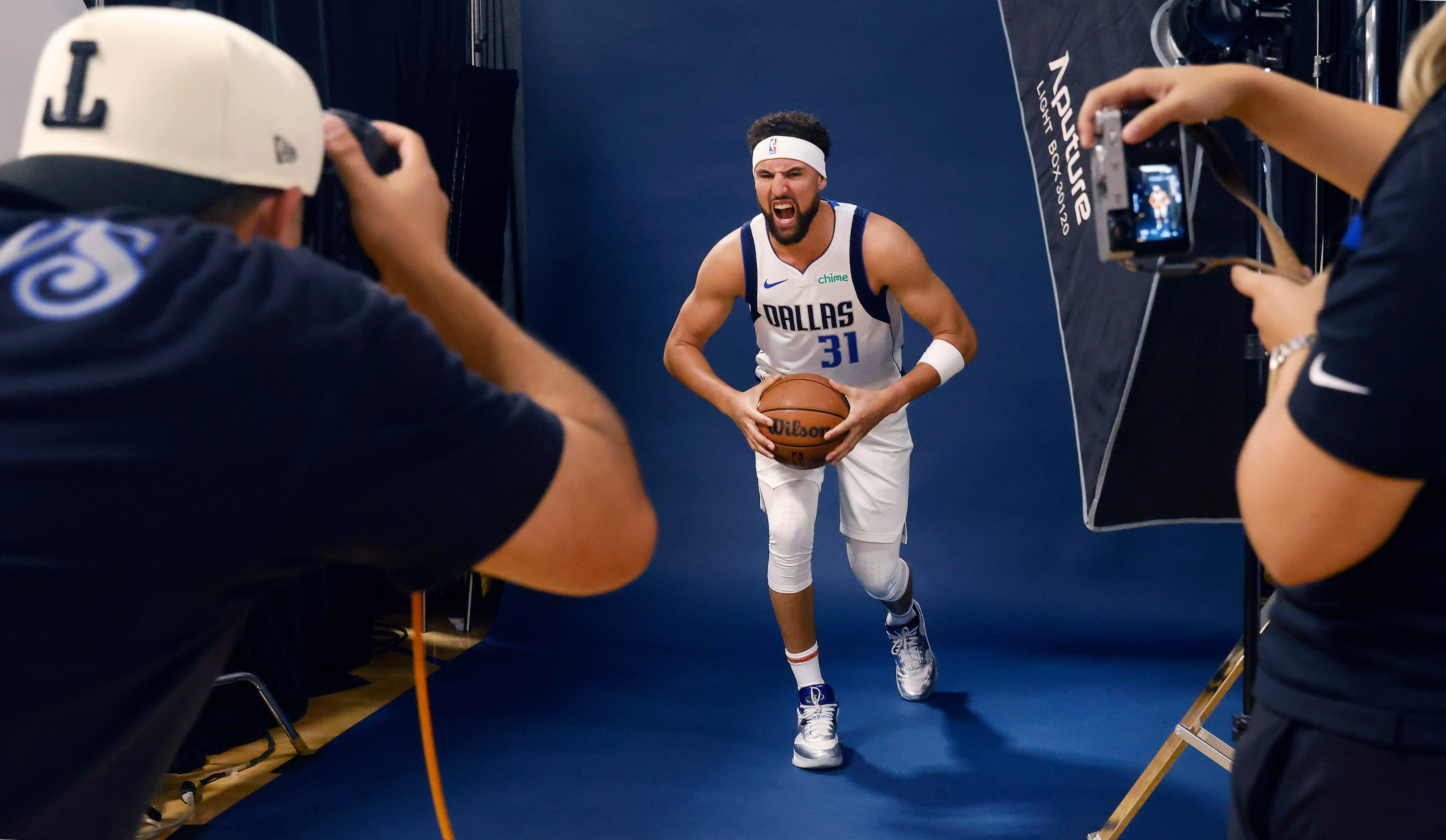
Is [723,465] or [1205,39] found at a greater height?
[1205,39]

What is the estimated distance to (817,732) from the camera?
124 inches

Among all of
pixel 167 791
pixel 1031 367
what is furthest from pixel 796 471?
pixel 167 791

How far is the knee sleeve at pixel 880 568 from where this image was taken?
354cm

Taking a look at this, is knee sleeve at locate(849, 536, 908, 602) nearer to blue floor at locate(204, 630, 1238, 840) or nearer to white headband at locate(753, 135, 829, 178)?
blue floor at locate(204, 630, 1238, 840)

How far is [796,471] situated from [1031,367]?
1.38 metres

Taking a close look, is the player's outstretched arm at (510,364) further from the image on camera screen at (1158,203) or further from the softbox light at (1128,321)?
the softbox light at (1128,321)

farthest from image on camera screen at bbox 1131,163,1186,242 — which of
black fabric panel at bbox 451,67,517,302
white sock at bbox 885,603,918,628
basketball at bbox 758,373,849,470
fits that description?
black fabric panel at bbox 451,67,517,302

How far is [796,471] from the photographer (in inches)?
133

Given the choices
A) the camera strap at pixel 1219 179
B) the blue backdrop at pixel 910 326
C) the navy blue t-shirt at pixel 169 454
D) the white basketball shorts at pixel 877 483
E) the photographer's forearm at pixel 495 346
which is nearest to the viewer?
the navy blue t-shirt at pixel 169 454

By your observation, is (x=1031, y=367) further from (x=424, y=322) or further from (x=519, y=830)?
(x=424, y=322)

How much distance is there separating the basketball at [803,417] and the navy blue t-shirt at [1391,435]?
7.26 ft

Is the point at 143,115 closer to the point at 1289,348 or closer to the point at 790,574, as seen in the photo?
the point at 1289,348

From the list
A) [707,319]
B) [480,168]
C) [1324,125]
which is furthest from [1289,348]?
[480,168]

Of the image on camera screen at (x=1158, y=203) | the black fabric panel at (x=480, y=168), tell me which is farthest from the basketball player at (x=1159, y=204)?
the black fabric panel at (x=480, y=168)
